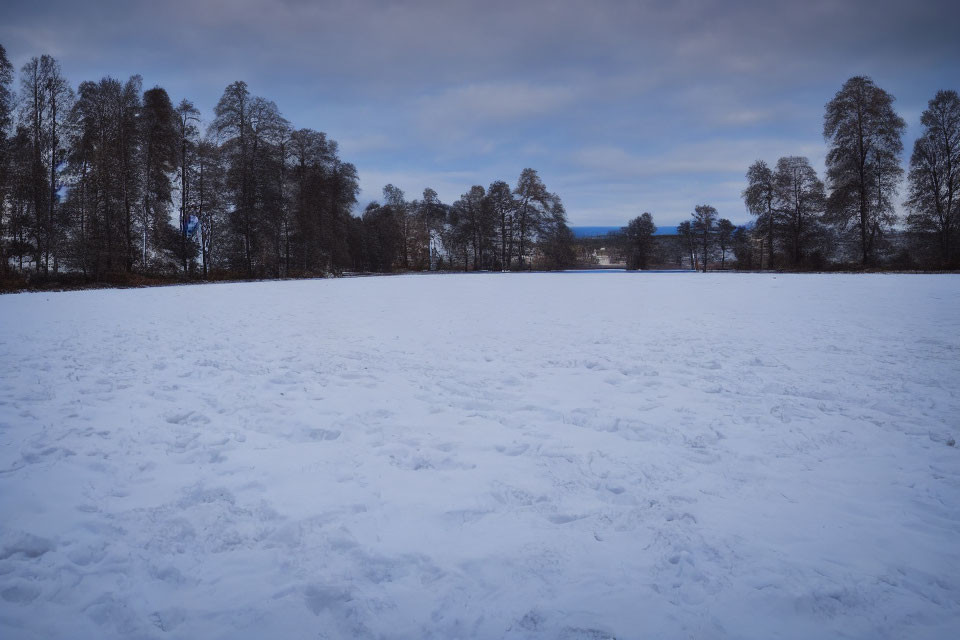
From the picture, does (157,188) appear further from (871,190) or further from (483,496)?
(871,190)

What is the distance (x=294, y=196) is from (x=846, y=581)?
3563 cm

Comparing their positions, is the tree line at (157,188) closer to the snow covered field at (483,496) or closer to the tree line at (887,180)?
the snow covered field at (483,496)

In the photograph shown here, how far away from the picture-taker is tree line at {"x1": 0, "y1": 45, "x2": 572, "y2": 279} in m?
21.0

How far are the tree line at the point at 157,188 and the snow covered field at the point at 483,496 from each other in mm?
20882

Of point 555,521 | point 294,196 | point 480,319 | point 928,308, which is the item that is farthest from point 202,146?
point 928,308

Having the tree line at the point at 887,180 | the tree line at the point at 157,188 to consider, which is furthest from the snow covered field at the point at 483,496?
the tree line at the point at 887,180

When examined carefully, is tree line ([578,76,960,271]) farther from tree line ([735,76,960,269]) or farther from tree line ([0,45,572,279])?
tree line ([0,45,572,279])

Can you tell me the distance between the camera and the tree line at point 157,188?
21.0 metres

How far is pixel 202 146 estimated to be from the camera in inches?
1134

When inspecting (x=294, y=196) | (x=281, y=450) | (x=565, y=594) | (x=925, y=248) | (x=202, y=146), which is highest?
(x=202, y=146)

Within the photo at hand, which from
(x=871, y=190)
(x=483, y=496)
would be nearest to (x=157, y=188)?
(x=483, y=496)

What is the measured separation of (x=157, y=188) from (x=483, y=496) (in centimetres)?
3186

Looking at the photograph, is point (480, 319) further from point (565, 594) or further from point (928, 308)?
point (928, 308)

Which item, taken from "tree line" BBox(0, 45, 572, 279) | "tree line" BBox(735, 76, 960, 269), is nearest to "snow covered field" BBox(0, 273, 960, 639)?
"tree line" BBox(0, 45, 572, 279)
